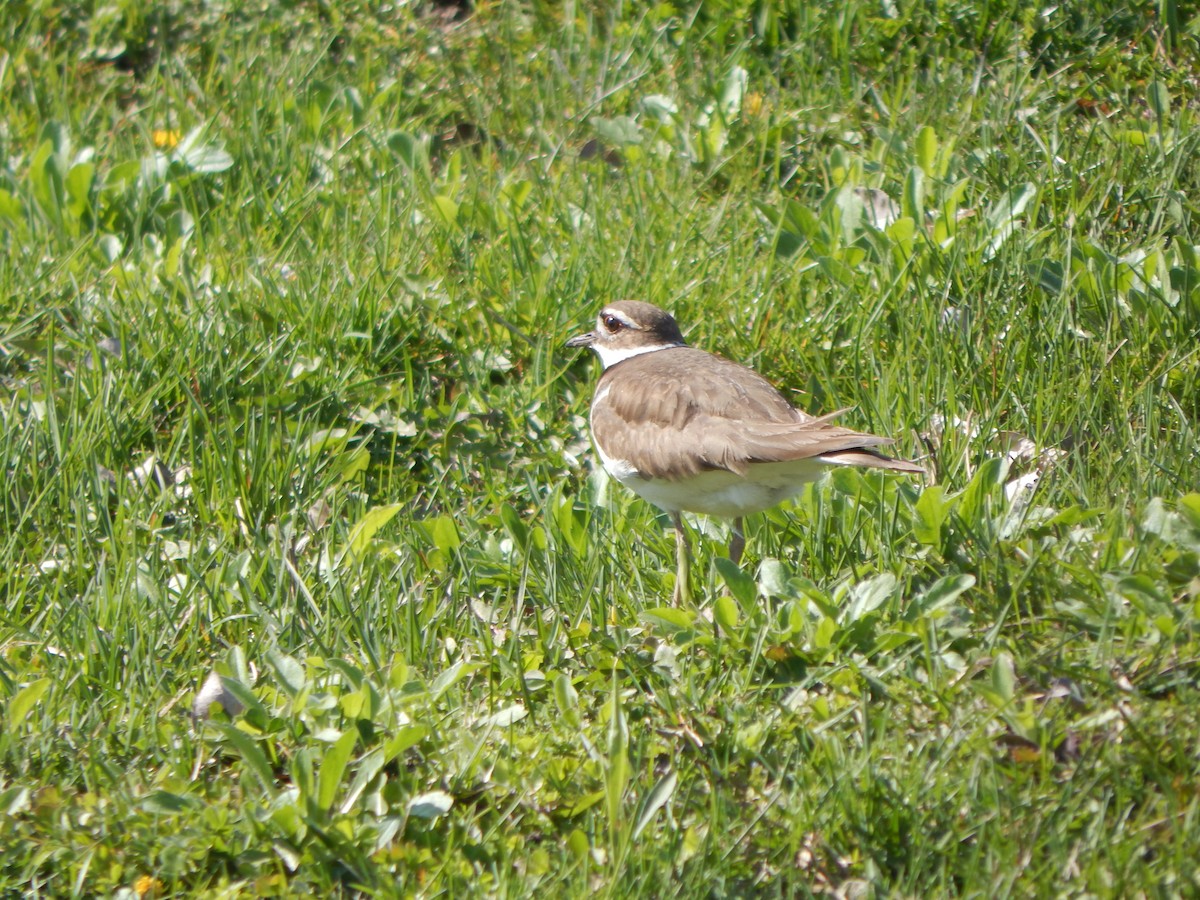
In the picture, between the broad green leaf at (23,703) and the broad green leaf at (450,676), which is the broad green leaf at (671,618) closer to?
the broad green leaf at (450,676)

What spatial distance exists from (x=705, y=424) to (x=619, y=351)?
100cm

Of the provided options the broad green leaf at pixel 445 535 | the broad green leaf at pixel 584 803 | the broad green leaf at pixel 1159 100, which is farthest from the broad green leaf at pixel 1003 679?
the broad green leaf at pixel 1159 100

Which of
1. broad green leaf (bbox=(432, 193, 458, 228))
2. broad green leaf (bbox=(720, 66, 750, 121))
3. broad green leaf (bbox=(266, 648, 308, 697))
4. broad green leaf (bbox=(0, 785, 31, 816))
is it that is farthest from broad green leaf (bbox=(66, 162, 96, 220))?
broad green leaf (bbox=(0, 785, 31, 816))

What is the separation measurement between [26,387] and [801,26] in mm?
4218

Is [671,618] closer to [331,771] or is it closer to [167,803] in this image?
[331,771]

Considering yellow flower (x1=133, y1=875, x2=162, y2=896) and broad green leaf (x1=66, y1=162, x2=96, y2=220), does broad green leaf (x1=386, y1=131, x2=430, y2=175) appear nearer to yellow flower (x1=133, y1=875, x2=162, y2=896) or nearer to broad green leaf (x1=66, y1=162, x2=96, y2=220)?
broad green leaf (x1=66, y1=162, x2=96, y2=220)

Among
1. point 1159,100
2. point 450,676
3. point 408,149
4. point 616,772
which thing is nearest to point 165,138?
point 408,149

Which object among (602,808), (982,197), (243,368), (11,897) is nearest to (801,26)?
(982,197)

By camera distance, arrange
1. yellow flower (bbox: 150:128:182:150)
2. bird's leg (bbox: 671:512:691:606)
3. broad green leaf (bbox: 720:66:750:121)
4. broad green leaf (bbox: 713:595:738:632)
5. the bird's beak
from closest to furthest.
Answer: broad green leaf (bbox: 713:595:738:632) < bird's leg (bbox: 671:512:691:606) < the bird's beak < broad green leaf (bbox: 720:66:750:121) < yellow flower (bbox: 150:128:182:150)

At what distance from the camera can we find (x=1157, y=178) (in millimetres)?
5570

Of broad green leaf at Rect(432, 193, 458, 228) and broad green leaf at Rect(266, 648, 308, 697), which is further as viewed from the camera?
broad green leaf at Rect(432, 193, 458, 228)

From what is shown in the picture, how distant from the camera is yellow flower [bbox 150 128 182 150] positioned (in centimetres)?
705

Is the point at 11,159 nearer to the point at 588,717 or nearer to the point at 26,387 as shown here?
the point at 26,387

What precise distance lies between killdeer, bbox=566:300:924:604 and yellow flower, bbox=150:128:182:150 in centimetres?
336
